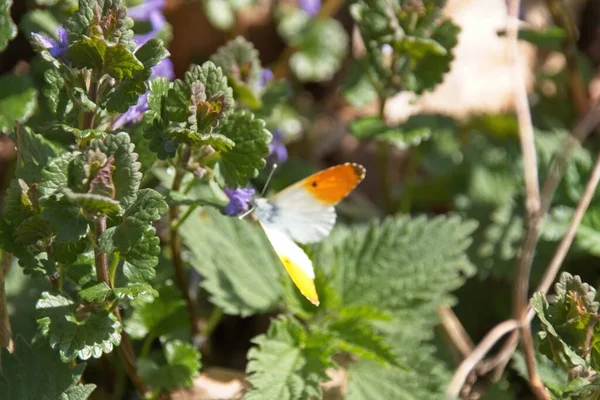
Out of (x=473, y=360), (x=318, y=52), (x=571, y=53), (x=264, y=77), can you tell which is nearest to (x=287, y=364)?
(x=473, y=360)

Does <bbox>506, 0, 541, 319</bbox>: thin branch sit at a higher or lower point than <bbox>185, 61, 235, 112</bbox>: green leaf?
lower

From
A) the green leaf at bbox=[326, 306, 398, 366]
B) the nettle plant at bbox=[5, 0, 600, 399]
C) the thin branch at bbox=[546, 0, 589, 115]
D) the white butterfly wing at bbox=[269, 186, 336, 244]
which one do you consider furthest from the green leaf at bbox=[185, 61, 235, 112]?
the thin branch at bbox=[546, 0, 589, 115]

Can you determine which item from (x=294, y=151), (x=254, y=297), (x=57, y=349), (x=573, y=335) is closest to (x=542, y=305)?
(x=573, y=335)

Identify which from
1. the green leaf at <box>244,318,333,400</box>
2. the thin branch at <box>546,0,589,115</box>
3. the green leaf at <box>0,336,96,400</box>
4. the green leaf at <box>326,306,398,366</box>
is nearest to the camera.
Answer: the green leaf at <box>0,336,96,400</box>

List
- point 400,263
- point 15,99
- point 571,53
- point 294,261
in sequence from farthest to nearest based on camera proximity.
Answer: point 571,53
point 400,263
point 15,99
point 294,261

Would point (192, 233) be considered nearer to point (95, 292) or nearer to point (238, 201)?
point (238, 201)

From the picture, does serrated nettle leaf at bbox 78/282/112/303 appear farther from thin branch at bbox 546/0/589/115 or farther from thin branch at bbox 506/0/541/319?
thin branch at bbox 546/0/589/115
